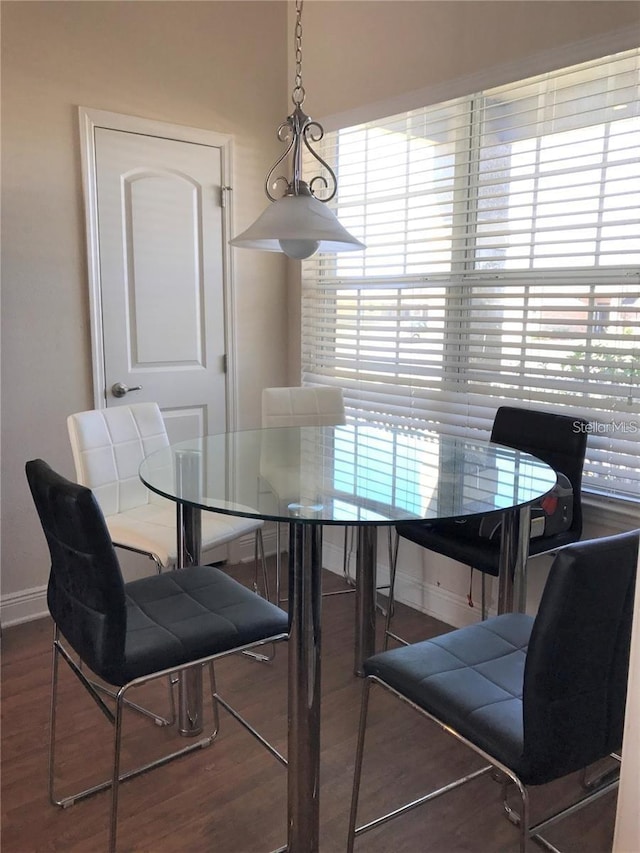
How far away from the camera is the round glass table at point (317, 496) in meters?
1.70

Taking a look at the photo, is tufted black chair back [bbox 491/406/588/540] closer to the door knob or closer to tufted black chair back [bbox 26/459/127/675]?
tufted black chair back [bbox 26/459/127/675]

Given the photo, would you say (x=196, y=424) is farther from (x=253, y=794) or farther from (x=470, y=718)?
(x=470, y=718)

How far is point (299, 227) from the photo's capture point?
6.11ft

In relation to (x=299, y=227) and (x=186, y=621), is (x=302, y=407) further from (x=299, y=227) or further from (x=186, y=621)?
(x=186, y=621)

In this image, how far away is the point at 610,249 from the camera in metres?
2.41

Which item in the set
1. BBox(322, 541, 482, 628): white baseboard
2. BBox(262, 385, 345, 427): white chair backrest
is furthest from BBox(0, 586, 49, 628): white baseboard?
BBox(322, 541, 482, 628): white baseboard

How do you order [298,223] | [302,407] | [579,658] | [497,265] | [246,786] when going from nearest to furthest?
[579,658]
[298,223]
[246,786]
[497,265]
[302,407]

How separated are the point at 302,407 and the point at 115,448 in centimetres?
90

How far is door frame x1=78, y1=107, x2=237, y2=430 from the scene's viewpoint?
295cm

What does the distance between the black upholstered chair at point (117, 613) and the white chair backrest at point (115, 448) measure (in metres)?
0.62

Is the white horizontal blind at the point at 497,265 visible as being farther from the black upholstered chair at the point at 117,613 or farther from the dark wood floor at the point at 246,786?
the black upholstered chair at the point at 117,613

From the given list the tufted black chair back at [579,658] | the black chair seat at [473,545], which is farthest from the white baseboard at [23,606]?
the tufted black chair back at [579,658]

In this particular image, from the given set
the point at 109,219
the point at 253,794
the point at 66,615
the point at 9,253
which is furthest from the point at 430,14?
the point at 253,794

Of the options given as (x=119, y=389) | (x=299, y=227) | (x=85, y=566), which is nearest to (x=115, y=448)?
(x=119, y=389)
